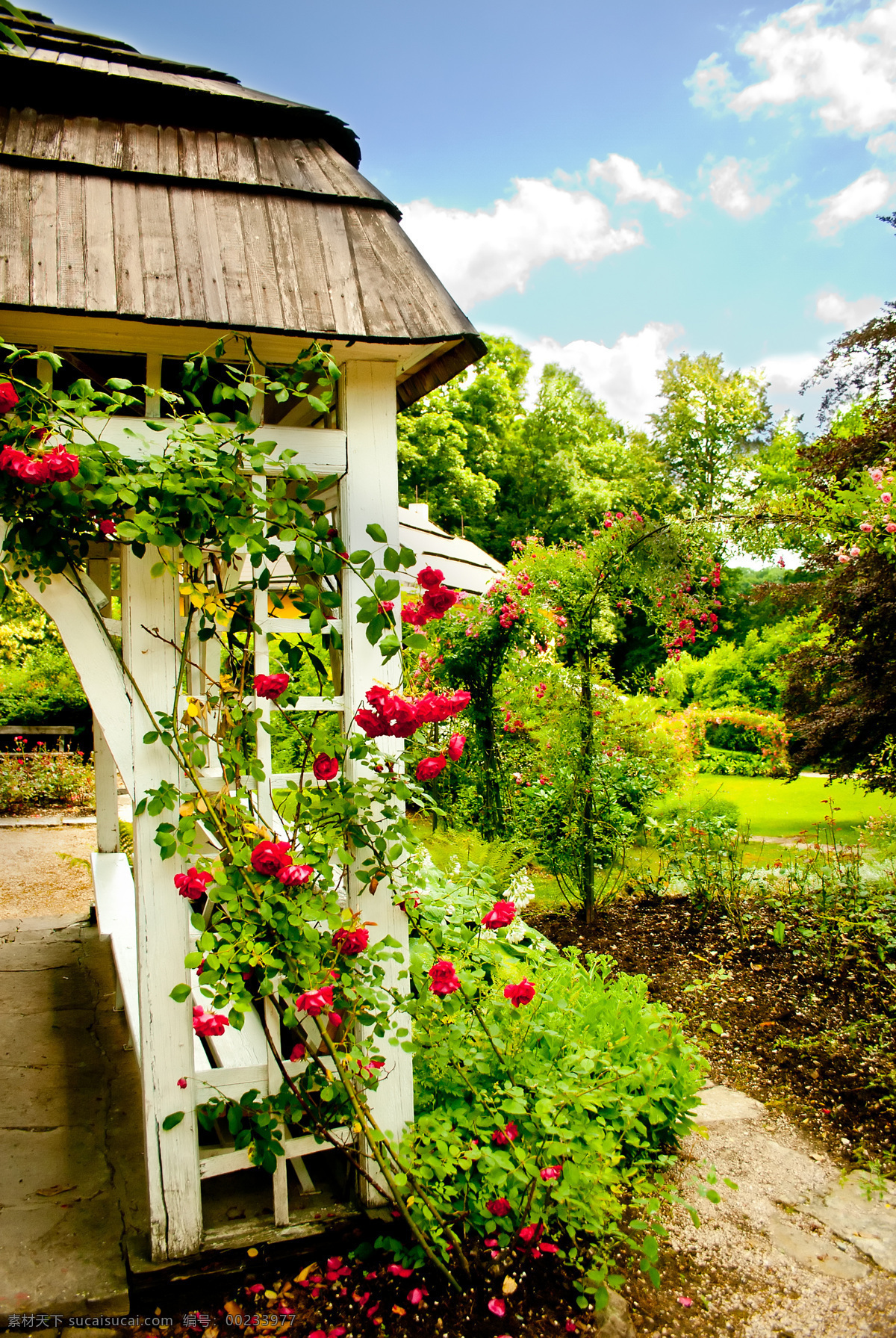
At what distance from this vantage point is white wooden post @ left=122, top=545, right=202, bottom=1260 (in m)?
1.96

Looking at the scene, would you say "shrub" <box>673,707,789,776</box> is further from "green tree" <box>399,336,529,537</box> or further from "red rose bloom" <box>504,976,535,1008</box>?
"red rose bloom" <box>504,976,535,1008</box>

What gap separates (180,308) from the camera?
181cm

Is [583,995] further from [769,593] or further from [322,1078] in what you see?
[769,593]

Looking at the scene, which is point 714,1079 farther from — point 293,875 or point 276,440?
point 276,440

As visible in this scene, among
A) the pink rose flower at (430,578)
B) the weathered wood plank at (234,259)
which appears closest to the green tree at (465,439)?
the weathered wood plank at (234,259)

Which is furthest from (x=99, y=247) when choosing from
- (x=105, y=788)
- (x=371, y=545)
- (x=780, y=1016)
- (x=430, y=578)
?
(x=780, y=1016)

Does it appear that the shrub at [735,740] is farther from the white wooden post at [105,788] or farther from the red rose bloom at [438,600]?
the red rose bloom at [438,600]

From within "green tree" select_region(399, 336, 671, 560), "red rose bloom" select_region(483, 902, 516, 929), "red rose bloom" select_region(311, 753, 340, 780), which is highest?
"green tree" select_region(399, 336, 671, 560)

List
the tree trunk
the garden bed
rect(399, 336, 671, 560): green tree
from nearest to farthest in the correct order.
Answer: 1. the garden bed
2. the tree trunk
3. rect(399, 336, 671, 560): green tree

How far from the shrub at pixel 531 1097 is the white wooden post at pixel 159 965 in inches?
24.0

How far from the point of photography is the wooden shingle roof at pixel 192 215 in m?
1.81

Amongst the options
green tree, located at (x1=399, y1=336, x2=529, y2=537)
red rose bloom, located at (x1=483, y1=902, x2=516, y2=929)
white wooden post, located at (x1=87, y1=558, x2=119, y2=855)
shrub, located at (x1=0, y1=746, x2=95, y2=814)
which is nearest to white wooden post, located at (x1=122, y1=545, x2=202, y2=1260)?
red rose bloom, located at (x1=483, y1=902, x2=516, y2=929)

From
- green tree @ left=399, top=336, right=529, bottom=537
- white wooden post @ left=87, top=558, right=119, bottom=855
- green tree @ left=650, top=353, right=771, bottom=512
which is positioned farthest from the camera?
green tree @ left=650, top=353, right=771, bottom=512

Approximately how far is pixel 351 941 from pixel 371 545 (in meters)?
1.09
